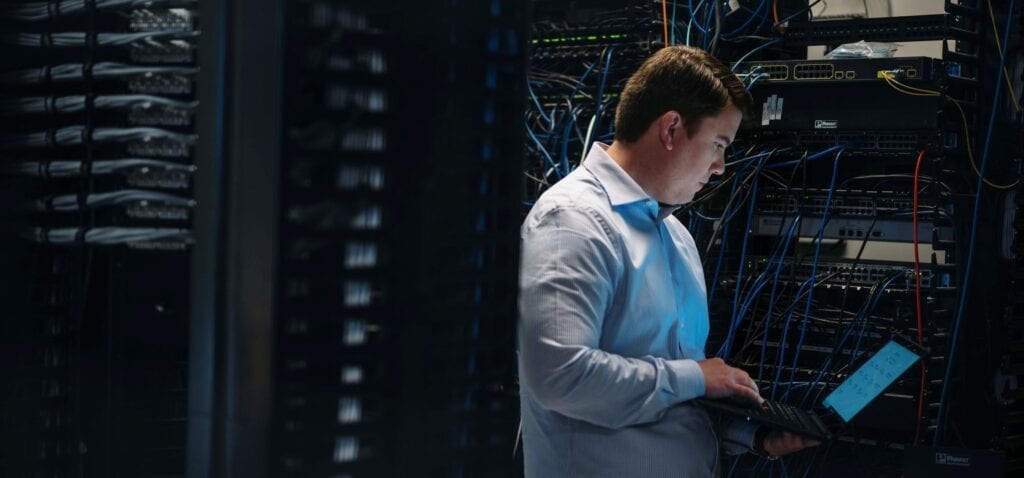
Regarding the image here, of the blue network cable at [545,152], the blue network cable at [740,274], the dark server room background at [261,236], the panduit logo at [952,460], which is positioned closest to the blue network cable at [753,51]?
the blue network cable at [740,274]

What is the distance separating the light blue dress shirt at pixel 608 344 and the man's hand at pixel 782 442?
0.13 ft

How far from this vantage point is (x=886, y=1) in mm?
3279

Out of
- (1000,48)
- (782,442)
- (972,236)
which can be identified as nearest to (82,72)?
(782,442)

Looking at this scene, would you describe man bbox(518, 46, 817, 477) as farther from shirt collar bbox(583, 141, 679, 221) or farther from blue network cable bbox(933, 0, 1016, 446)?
blue network cable bbox(933, 0, 1016, 446)

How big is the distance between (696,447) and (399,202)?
129 cm

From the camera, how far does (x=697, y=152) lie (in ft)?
5.80

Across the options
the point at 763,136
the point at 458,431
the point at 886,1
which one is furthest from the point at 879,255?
the point at 458,431

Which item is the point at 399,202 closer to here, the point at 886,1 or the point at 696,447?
the point at 696,447

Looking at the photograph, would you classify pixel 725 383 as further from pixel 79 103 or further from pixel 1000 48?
pixel 1000 48

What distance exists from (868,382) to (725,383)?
51 cm

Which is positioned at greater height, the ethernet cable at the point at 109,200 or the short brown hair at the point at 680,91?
the short brown hair at the point at 680,91

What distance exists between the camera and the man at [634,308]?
1509 mm

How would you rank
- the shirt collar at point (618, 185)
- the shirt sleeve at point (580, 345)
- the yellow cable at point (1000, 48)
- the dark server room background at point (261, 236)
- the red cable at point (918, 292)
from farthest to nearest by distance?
1. the yellow cable at point (1000, 48)
2. the red cable at point (918, 292)
3. the shirt collar at point (618, 185)
4. the shirt sleeve at point (580, 345)
5. the dark server room background at point (261, 236)

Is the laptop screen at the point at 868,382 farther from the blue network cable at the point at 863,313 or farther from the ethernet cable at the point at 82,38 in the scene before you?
the ethernet cable at the point at 82,38
